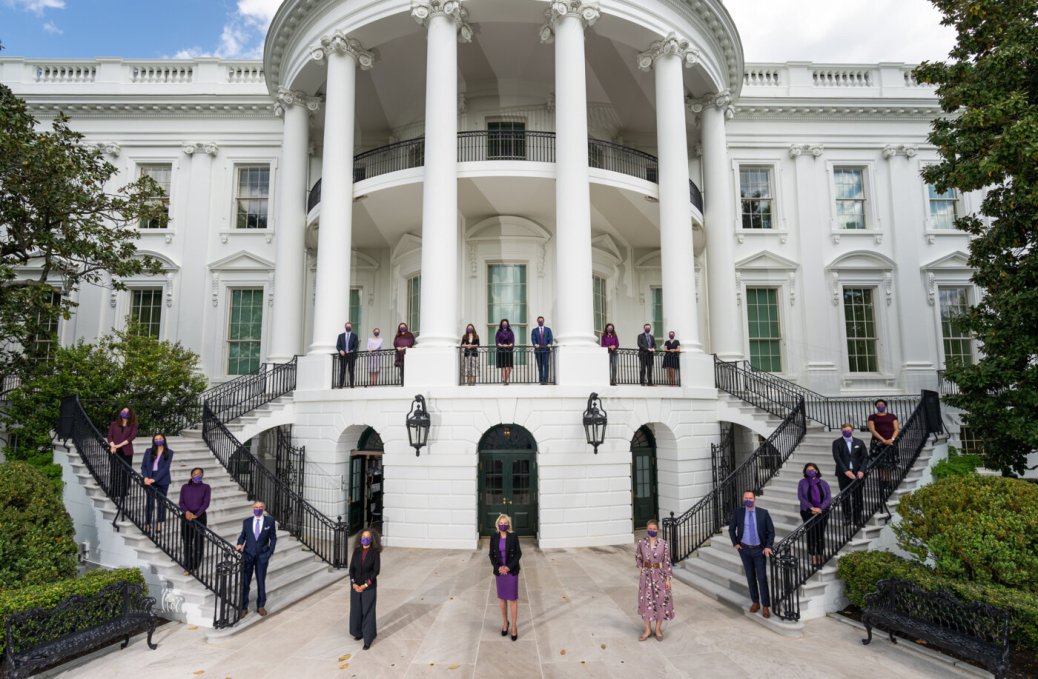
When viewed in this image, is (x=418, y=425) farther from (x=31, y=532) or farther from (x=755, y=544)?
(x=755, y=544)

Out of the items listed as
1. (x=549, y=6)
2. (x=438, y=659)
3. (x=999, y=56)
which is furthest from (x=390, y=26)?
(x=438, y=659)

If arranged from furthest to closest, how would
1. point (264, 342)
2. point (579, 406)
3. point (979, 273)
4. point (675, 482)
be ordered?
point (264, 342) → point (675, 482) → point (579, 406) → point (979, 273)

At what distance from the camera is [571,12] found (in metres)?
13.6

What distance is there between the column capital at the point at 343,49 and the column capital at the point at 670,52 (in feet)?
24.2

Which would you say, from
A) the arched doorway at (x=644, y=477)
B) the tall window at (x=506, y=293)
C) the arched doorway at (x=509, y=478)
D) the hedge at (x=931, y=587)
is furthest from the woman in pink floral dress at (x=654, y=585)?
the tall window at (x=506, y=293)

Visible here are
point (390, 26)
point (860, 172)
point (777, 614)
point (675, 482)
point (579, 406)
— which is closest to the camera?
point (777, 614)

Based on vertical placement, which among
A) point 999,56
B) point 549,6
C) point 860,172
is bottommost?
point 999,56

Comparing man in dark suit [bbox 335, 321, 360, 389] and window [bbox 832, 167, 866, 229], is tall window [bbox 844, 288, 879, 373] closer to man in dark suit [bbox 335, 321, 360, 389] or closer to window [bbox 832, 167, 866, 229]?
window [bbox 832, 167, 866, 229]

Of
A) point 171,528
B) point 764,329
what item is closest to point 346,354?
point 171,528

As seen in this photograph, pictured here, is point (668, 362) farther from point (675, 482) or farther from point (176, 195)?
point (176, 195)

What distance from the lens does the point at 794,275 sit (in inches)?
779

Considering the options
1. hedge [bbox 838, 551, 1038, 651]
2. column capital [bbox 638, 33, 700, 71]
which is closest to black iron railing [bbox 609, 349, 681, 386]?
hedge [bbox 838, 551, 1038, 651]

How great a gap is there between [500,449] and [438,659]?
6550 mm

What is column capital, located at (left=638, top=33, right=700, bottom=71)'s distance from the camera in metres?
14.9
